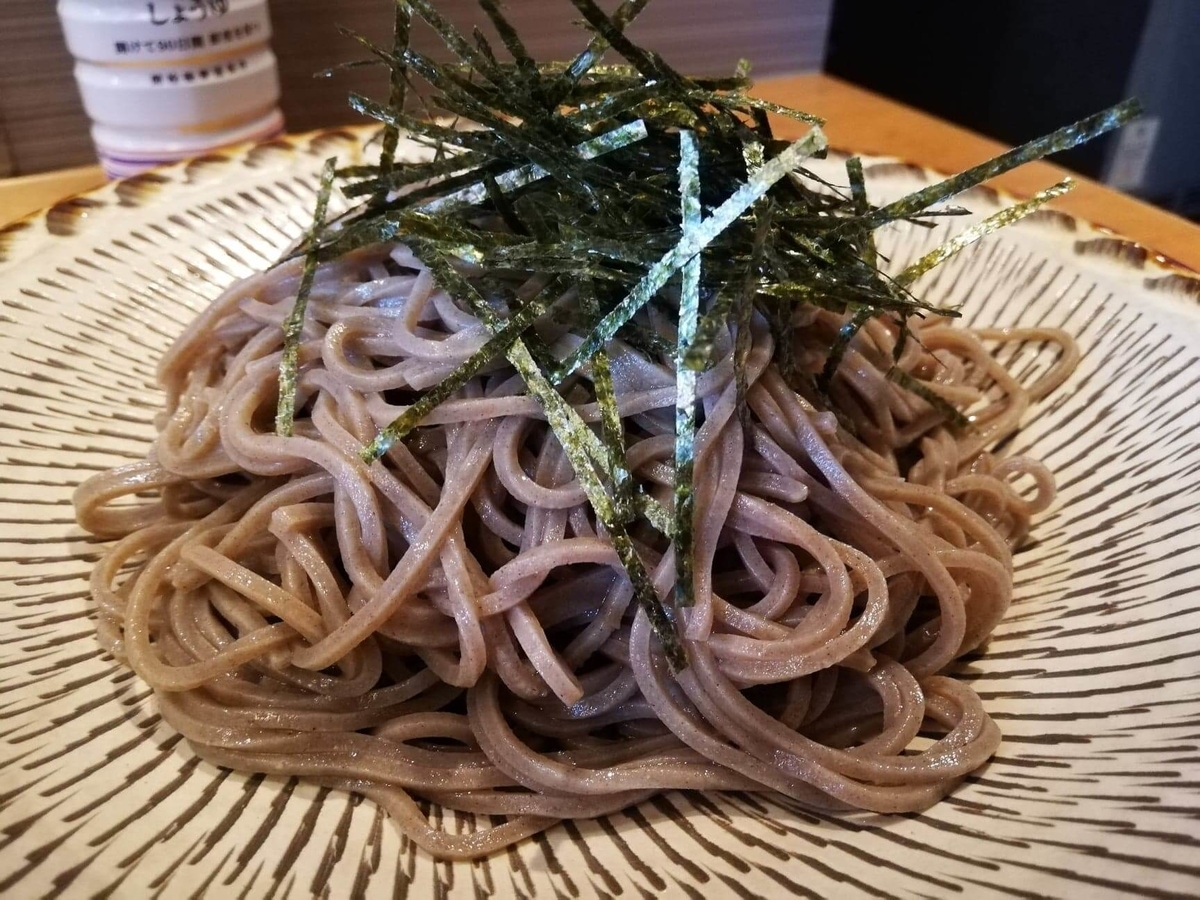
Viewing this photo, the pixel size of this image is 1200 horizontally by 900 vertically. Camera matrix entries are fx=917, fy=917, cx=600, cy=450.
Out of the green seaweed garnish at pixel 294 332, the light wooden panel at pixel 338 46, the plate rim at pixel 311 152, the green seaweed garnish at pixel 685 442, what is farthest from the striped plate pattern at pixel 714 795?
the light wooden panel at pixel 338 46

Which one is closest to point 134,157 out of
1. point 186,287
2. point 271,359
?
point 186,287

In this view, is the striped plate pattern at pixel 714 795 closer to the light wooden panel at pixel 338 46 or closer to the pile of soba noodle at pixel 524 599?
the pile of soba noodle at pixel 524 599

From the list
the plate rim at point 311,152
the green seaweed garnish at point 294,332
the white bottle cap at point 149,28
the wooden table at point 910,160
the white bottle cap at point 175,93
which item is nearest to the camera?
the green seaweed garnish at point 294,332

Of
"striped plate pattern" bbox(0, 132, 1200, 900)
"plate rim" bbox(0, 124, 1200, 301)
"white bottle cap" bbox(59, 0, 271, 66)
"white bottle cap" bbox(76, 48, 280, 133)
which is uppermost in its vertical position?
"white bottle cap" bbox(59, 0, 271, 66)

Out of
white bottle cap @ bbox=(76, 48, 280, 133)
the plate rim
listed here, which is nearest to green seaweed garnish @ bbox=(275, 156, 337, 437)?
the plate rim

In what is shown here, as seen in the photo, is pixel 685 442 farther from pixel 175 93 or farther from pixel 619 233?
pixel 175 93

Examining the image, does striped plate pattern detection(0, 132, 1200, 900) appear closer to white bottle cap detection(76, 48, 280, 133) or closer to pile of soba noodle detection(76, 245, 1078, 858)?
pile of soba noodle detection(76, 245, 1078, 858)
